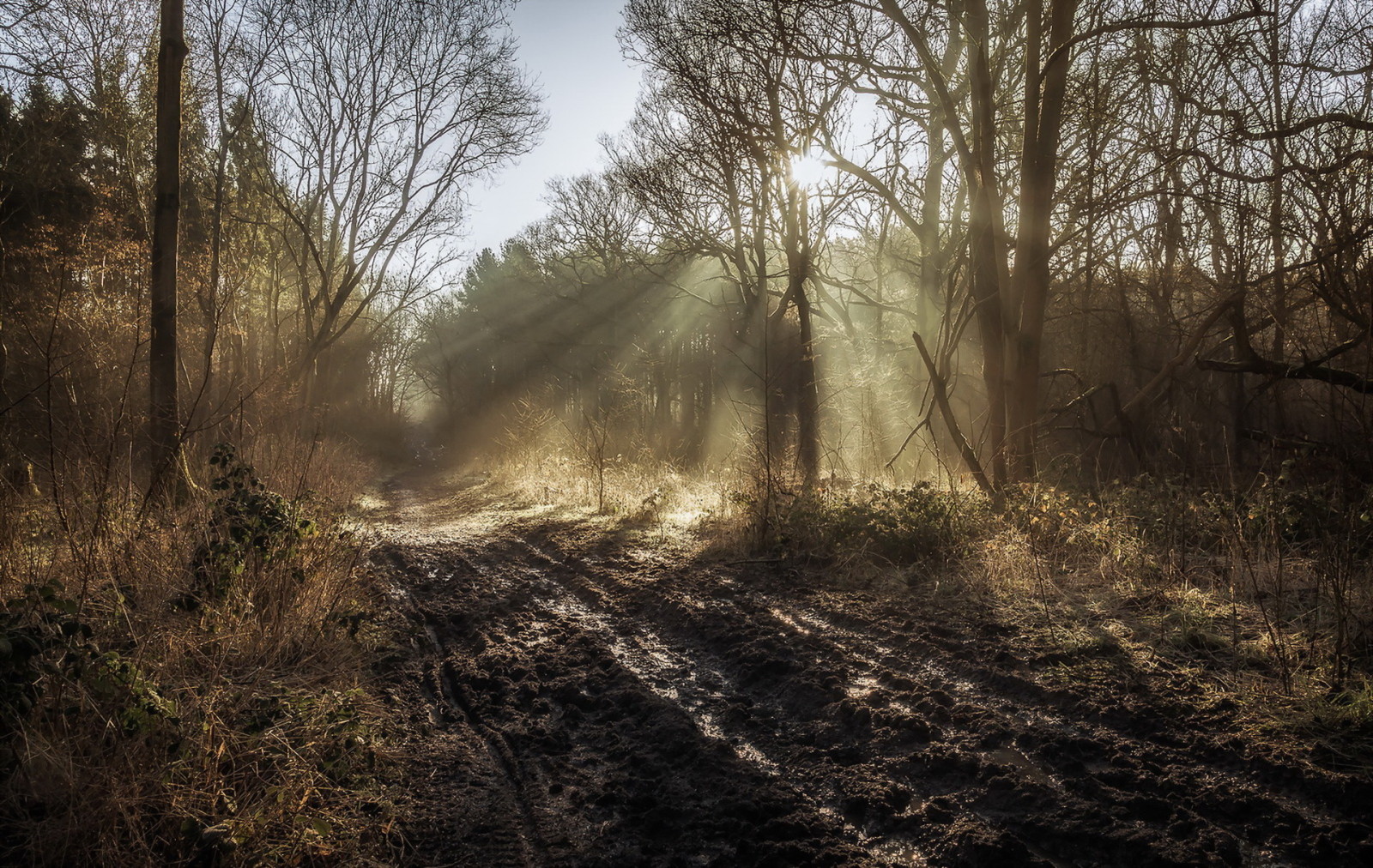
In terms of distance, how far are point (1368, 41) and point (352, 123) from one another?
60.8ft

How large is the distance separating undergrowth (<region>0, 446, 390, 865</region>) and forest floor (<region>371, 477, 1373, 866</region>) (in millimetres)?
375

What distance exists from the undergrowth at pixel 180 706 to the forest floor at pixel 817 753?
375 mm

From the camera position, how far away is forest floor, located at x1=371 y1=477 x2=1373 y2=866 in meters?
2.75

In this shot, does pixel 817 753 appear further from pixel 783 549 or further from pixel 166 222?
pixel 166 222

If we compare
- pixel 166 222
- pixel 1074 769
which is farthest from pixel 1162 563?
pixel 166 222

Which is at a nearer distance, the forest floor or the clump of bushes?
the forest floor

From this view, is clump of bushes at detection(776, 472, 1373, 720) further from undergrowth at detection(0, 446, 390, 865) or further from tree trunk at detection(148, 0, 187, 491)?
tree trunk at detection(148, 0, 187, 491)

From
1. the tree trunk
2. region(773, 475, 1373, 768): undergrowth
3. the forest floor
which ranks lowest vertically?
the forest floor

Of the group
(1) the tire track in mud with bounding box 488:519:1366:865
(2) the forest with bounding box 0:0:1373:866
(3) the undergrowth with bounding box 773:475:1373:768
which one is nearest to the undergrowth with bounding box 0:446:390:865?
(2) the forest with bounding box 0:0:1373:866

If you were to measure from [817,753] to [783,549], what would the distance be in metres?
3.88

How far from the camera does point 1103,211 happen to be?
7.56 meters

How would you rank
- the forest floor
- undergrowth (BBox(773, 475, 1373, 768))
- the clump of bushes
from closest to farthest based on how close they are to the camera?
the forest floor
undergrowth (BBox(773, 475, 1373, 768))
the clump of bushes

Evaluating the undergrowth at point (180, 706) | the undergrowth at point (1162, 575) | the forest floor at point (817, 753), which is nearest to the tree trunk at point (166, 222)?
the undergrowth at point (180, 706)

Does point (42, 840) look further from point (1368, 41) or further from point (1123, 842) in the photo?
point (1368, 41)
